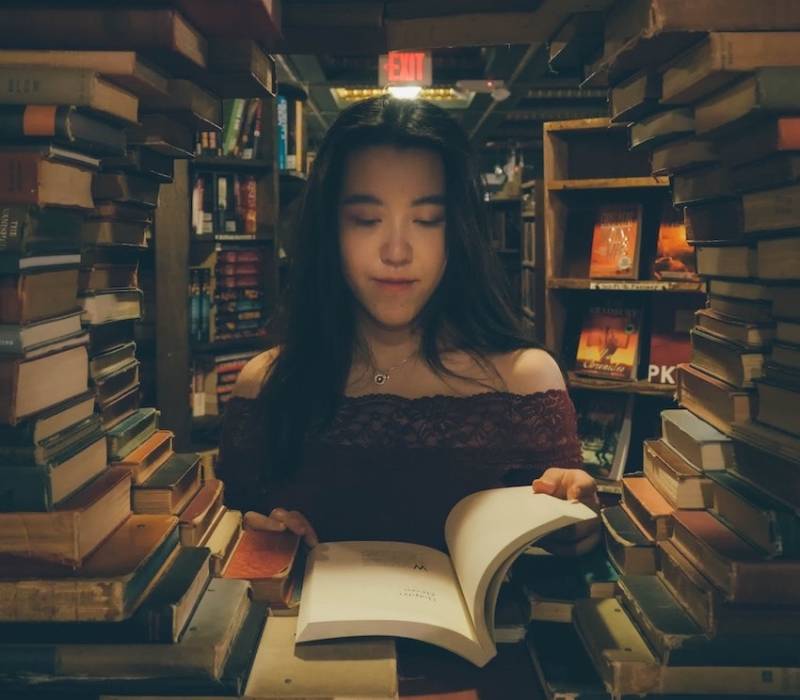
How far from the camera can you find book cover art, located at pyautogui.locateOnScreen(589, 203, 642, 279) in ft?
10.6

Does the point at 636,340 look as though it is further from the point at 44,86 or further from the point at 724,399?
the point at 44,86

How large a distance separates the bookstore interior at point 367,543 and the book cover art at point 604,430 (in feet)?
7.65

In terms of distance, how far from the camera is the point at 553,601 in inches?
37.4

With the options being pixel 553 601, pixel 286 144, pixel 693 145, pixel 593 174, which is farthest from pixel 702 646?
pixel 286 144

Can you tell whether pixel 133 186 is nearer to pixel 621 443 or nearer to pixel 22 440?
pixel 22 440

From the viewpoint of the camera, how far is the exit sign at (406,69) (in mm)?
4812

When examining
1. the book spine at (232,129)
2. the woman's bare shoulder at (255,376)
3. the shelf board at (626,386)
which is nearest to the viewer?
the woman's bare shoulder at (255,376)

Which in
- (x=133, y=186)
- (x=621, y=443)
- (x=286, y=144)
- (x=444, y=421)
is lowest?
(x=621, y=443)

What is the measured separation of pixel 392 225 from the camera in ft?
3.97

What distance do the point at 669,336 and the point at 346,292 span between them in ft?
7.40

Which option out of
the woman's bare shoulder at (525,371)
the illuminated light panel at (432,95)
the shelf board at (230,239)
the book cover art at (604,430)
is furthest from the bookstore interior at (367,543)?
the illuminated light panel at (432,95)

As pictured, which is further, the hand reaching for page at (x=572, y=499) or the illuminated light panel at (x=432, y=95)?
the illuminated light panel at (x=432, y=95)

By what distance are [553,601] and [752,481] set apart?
261 millimetres

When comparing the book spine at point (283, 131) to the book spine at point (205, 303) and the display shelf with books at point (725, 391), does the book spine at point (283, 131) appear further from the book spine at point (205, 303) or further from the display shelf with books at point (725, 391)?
the display shelf with books at point (725, 391)
